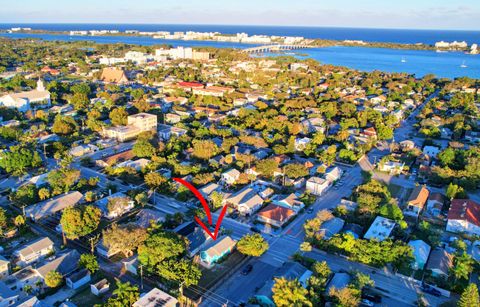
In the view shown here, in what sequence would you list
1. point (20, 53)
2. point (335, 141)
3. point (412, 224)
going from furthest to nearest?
point (20, 53) → point (335, 141) → point (412, 224)

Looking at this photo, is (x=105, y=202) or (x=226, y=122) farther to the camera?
(x=226, y=122)

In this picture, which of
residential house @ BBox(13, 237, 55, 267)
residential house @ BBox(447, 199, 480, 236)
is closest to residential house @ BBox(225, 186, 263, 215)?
residential house @ BBox(13, 237, 55, 267)

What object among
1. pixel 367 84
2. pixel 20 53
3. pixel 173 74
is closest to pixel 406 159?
pixel 367 84

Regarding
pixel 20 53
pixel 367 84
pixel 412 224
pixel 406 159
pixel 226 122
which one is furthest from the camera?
pixel 20 53

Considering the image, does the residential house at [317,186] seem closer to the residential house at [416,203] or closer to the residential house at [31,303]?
the residential house at [416,203]

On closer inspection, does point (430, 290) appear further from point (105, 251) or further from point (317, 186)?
point (105, 251)

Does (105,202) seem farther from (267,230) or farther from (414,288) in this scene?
(414,288)

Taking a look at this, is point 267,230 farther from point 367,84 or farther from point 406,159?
point 367,84
